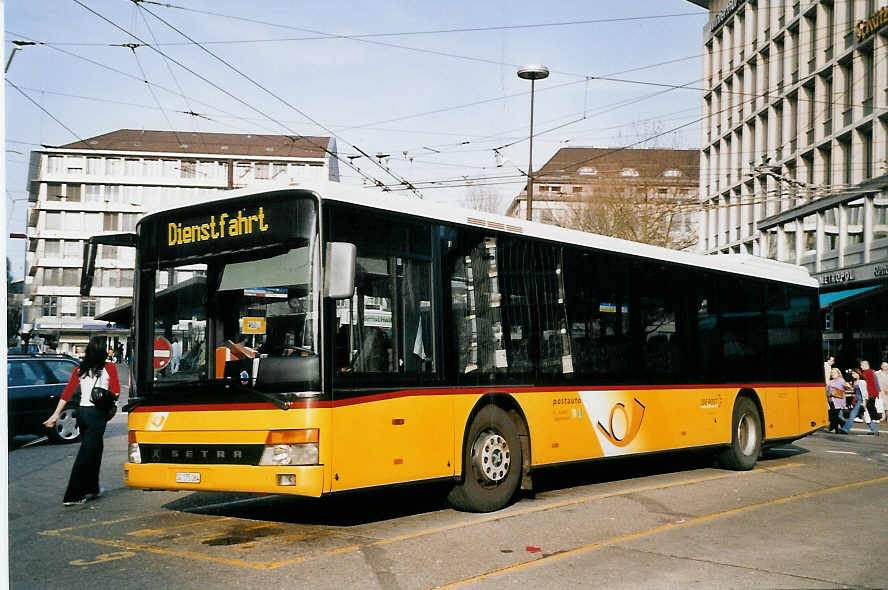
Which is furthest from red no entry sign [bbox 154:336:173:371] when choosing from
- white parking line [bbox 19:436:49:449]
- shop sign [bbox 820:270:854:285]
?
shop sign [bbox 820:270:854:285]

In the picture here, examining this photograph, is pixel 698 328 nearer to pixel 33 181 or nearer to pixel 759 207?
pixel 759 207

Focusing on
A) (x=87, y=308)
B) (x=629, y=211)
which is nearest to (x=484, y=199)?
(x=629, y=211)

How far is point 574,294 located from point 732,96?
1758 inches

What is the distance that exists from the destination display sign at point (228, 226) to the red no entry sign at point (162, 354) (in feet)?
2.57

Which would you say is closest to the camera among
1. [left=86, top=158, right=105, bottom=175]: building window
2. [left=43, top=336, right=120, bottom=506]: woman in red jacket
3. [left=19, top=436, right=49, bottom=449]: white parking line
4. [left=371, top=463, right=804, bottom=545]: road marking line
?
[left=371, top=463, right=804, bottom=545]: road marking line

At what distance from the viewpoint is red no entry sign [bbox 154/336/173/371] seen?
888 cm

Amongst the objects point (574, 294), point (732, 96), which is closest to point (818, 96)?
point (732, 96)

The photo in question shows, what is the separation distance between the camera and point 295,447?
7.89 metres

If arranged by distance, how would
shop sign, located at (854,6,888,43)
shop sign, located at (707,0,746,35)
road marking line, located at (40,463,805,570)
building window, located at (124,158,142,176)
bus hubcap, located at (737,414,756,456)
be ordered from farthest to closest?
building window, located at (124,158,142,176) < shop sign, located at (707,0,746,35) < shop sign, located at (854,6,888,43) < bus hubcap, located at (737,414,756,456) < road marking line, located at (40,463,805,570)

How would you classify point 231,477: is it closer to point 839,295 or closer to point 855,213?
point 839,295

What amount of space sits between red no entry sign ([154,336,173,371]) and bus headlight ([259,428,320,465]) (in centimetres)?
158

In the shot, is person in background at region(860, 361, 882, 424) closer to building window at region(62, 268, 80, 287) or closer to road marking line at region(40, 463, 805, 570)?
road marking line at region(40, 463, 805, 570)

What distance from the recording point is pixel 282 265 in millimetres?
8219

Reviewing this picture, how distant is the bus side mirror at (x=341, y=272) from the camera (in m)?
7.84
